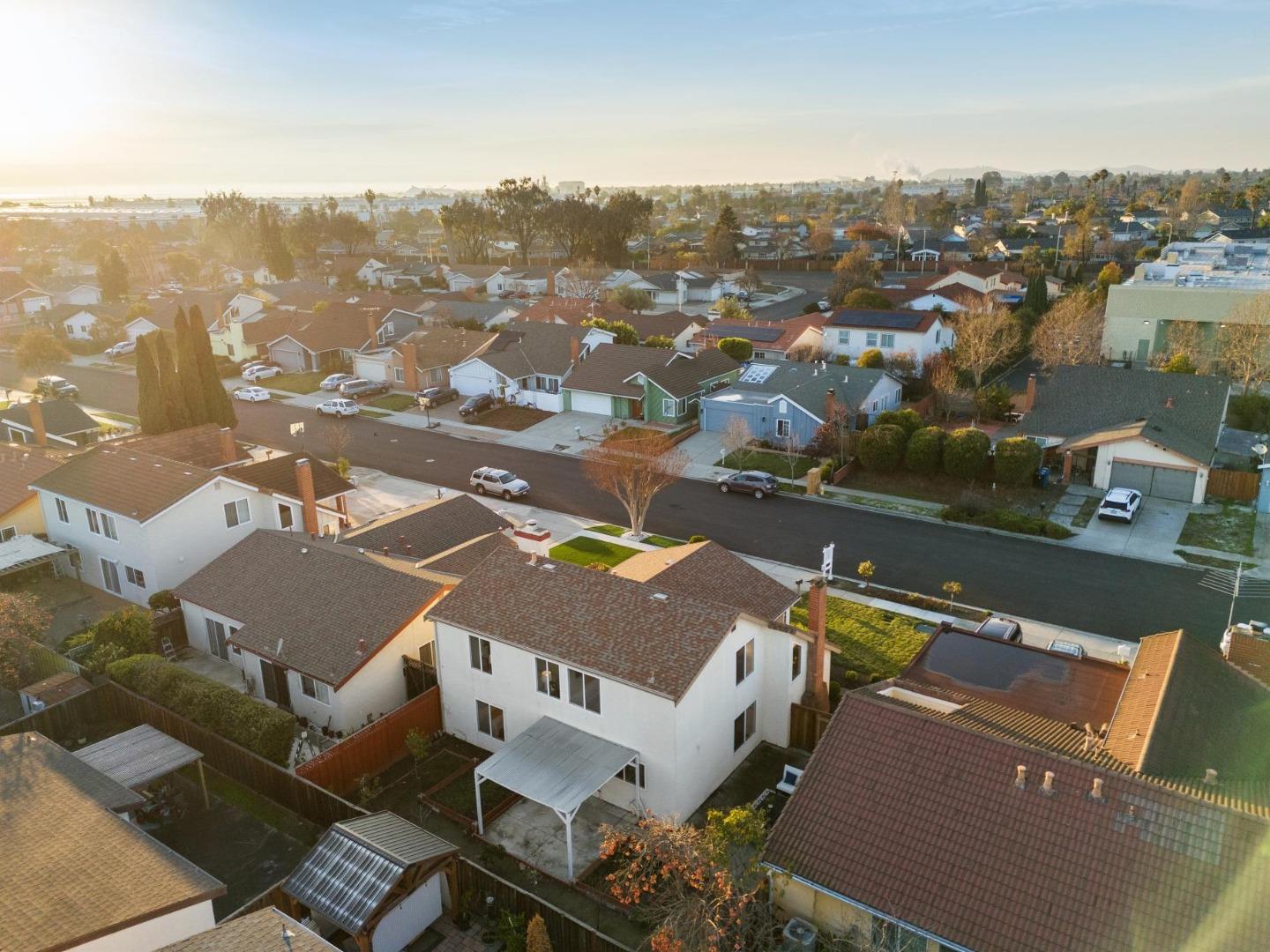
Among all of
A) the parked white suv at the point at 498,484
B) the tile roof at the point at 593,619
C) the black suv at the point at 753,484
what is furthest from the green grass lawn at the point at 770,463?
the tile roof at the point at 593,619

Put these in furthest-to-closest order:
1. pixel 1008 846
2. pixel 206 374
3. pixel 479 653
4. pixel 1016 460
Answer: pixel 206 374 → pixel 1016 460 → pixel 479 653 → pixel 1008 846

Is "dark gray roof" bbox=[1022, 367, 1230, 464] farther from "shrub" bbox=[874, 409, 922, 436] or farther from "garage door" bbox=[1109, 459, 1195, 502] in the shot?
"shrub" bbox=[874, 409, 922, 436]

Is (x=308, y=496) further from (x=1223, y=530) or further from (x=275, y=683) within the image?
(x=1223, y=530)

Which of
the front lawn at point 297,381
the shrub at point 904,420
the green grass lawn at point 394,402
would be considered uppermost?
the shrub at point 904,420

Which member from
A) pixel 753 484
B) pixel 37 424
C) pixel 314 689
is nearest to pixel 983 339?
pixel 753 484

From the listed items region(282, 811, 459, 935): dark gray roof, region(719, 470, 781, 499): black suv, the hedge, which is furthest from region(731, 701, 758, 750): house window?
region(719, 470, 781, 499): black suv

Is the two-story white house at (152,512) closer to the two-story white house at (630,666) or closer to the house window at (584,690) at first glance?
the two-story white house at (630,666)

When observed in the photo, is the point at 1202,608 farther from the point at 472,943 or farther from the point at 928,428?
the point at 472,943
